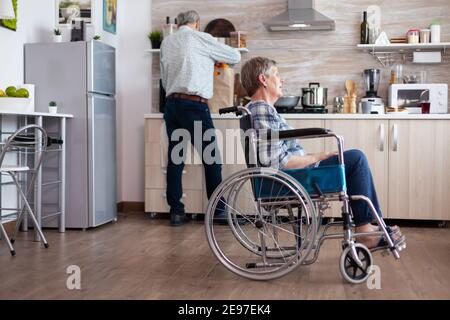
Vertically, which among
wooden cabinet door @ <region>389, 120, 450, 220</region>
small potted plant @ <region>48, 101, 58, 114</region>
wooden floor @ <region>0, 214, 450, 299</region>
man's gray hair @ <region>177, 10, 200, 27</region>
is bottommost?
wooden floor @ <region>0, 214, 450, 299</region>

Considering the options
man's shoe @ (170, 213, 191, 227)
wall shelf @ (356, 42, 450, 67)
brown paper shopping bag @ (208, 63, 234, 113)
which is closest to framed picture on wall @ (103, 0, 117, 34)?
brown paper shopping bag @ (208, 63, 234, 113)

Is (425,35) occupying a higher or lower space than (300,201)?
higher

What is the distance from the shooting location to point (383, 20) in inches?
204

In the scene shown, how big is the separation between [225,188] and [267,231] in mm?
330

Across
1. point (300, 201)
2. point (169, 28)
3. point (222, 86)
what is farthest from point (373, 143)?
point (300, 201)

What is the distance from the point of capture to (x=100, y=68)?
4500 mm

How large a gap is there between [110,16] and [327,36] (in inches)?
70.4

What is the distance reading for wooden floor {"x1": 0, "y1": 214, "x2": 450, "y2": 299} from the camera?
2.64m

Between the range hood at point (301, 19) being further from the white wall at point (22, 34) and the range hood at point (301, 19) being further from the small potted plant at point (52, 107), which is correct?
the small potted plant at point (52, 107)

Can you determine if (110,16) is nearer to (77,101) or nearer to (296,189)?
(77,101)

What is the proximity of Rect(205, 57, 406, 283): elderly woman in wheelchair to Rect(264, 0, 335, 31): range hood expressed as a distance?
2.03 metres

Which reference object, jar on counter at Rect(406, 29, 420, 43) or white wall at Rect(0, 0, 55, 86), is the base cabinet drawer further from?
jar on counter at Rect(406, 29, 420, 43)

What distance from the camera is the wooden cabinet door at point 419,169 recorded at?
463 cm
